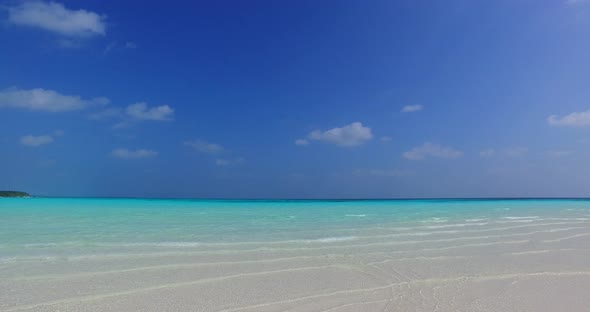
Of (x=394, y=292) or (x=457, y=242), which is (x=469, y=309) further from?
(x=457, y=242)

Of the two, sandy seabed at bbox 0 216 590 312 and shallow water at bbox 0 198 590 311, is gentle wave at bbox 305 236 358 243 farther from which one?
sandy seabed at bbox 0 216 590 312

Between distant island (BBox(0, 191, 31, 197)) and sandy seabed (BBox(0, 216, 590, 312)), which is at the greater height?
distant island (BBox(0, 191, 31, 197))

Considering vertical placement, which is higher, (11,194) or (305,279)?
(11,194)

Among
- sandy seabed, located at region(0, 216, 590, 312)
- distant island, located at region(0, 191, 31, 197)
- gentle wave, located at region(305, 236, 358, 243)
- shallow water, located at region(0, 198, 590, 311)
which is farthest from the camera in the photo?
distant island, located at region(0, 191, 31, 197)

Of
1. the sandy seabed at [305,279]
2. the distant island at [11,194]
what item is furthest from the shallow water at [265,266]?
the distant island at [11,194]

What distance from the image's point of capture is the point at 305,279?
6.07 m

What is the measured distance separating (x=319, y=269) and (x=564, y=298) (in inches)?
146

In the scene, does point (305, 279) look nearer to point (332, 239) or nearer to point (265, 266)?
point (265, 266)

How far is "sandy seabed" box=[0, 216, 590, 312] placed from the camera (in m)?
4.79

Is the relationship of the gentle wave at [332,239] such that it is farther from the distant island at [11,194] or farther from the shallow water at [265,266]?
the distant island at [11,194]

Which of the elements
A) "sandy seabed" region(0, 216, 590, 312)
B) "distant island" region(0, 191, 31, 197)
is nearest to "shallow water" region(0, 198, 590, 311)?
"sandy seabed" region(0, 216, 590, 312)

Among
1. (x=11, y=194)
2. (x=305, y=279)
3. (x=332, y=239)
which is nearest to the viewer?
(x=305, y=279)

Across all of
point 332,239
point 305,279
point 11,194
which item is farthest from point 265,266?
point 11,194

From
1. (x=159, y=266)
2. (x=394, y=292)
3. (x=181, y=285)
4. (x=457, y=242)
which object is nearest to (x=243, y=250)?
(x=159, y=266)
